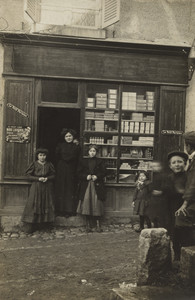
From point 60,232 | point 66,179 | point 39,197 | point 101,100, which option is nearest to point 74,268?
point 60,232

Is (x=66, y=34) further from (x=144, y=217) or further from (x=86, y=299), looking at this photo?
(x=86, y=299)

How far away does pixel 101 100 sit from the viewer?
912 centimetres

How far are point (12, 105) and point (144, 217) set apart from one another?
3884mm

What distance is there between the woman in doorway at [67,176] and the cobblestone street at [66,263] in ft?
1.94

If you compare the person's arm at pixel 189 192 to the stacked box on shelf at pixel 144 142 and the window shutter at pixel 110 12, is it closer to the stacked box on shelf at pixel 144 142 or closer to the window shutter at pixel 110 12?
the stacked box on shelf at pixel 144 142

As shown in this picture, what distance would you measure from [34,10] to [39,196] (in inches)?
162

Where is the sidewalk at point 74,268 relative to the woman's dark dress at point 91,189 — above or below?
below

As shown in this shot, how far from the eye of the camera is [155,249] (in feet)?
15.4

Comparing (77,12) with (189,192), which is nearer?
(189,192)

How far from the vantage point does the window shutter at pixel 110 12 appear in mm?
8297

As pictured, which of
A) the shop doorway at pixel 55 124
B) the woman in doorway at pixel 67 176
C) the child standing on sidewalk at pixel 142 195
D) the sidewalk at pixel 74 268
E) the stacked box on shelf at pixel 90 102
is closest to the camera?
the sidewalk at pixel 74 268

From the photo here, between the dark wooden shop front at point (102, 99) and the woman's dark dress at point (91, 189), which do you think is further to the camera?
the dark wooden shop front at point (102, 99)

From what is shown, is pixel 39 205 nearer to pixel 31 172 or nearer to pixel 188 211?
pixel 31 172

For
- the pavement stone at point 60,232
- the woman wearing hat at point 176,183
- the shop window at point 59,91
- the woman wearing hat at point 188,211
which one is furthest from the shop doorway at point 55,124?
the woman wearing hat at point 188,211
